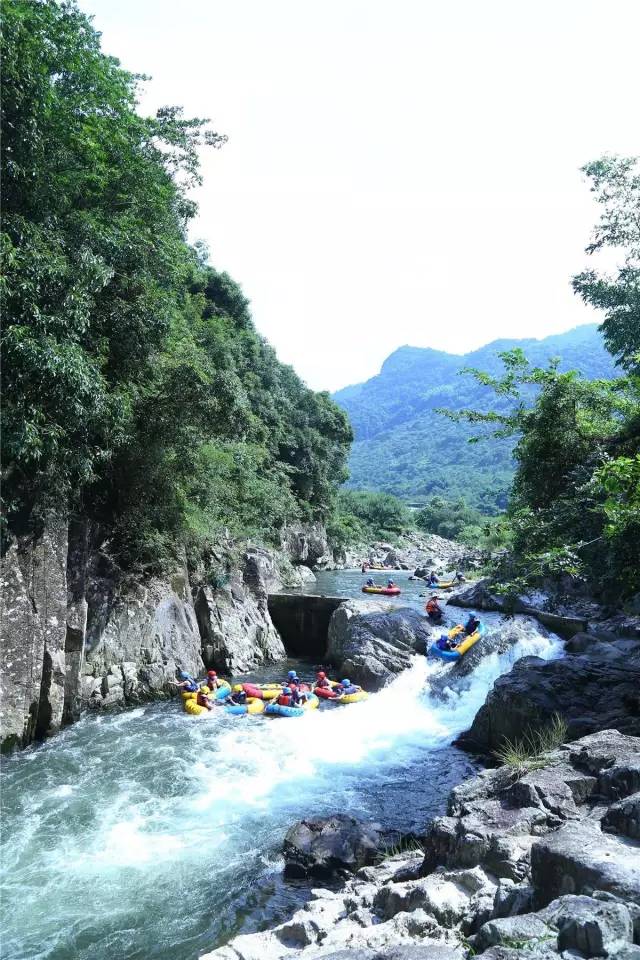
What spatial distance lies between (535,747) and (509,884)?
219 inches

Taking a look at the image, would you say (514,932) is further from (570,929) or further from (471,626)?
(471,626)

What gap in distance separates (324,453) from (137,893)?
36.5 m

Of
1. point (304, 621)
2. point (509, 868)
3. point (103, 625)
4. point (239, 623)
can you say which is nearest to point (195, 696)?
point (103, 625)

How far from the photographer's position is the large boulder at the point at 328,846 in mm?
7590

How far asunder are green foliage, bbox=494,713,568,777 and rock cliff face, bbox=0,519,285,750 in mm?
8308

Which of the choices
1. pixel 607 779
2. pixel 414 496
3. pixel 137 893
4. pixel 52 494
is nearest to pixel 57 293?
pixel 52 494

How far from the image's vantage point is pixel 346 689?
1513 centimetres

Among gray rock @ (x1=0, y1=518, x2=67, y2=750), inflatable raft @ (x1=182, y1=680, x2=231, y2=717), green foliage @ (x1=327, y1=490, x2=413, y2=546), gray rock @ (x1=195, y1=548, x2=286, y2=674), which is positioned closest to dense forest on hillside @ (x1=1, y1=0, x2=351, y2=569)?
gray rock @ (x1=0, y1=518, x2=67, y2=750)

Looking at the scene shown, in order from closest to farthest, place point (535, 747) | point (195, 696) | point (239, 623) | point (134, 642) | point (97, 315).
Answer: point (535, 747) → point (97, 315) → point (195, 696) → point (134, 642) → point (239, 623)

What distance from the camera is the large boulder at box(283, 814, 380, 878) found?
7590 mm

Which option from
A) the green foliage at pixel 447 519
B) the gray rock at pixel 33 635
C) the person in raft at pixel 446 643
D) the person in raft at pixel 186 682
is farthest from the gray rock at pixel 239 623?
the green foliage at pixel 447 519

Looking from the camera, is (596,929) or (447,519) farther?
(447,519)

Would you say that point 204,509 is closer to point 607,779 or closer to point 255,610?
point 255,610

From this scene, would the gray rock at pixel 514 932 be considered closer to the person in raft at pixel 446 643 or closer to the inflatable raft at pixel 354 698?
the inflatable raft at pixel 354 698
